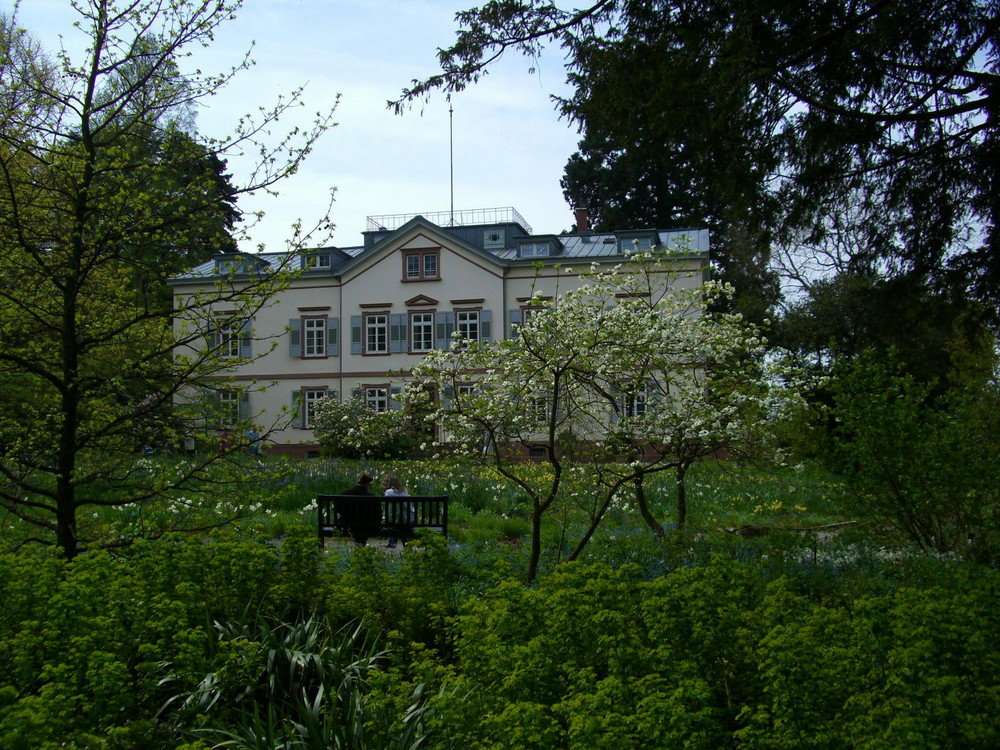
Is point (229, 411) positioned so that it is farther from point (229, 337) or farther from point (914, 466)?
point (914, 466)

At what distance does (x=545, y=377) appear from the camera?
24.9ft

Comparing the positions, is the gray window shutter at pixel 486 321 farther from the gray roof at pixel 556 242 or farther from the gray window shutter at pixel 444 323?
the gray roof at pixel 556 242

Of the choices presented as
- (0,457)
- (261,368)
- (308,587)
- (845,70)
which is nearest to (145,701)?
(308,587)

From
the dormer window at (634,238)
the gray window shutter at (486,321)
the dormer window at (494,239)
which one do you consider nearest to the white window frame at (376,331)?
the gray window shutter at (486,321)

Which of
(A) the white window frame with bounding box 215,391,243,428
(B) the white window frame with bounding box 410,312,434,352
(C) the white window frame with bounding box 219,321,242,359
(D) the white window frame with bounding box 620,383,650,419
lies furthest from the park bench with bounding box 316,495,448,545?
(B) the white window frame with bounding box 410,312,434,352

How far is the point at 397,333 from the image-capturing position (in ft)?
115

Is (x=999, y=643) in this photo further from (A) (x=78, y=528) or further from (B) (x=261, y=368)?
(B) (x=261, y=368)

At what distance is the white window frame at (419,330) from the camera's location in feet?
115

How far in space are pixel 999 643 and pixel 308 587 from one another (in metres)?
3.87

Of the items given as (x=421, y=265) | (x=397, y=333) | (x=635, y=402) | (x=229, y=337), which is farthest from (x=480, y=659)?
(x=421, y=265)

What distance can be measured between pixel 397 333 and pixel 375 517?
25325 mm

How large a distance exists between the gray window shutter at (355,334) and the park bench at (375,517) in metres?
25.4

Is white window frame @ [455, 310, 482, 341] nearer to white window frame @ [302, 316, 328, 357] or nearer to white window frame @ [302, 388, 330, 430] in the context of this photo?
white window frame @ [302, 316, 328, 357]

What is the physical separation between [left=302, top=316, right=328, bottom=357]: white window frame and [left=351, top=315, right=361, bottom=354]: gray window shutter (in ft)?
3.89
